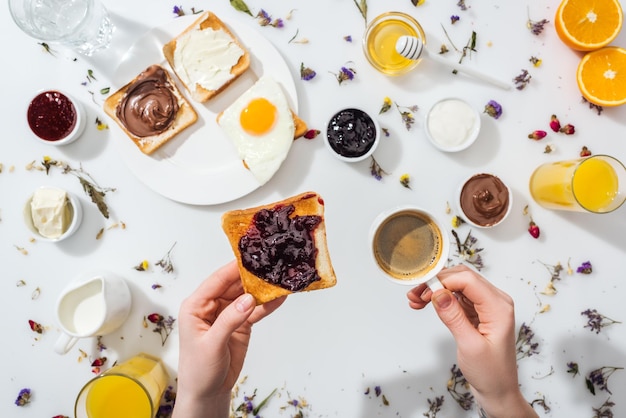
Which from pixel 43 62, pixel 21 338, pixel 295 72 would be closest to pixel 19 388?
pixel 21 338

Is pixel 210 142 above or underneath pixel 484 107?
above

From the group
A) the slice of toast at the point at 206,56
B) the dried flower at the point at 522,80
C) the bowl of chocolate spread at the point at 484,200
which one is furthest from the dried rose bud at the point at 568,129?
the slice of toast at the point at 206,56

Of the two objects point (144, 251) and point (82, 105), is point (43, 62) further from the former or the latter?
point (144, 251)

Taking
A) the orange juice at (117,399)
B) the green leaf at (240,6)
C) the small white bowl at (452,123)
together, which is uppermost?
the green leaf at (240,6)

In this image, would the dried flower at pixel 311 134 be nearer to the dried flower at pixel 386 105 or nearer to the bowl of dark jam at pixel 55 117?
the dried flower at pixel 386 105

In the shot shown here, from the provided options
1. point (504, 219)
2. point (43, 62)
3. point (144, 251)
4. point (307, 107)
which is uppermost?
point (43, 62)

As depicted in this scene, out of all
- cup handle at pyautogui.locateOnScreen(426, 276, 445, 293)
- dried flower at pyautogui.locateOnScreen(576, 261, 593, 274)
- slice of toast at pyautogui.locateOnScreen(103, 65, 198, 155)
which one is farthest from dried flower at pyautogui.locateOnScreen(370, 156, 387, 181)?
dried flower at pyautogui.locateOnScreen(576, 261, 593, 274)

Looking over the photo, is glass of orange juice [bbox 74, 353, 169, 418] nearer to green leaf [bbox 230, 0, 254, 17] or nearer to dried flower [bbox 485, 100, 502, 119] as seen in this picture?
green leaf [bbox 230, 0, 254, 17]
